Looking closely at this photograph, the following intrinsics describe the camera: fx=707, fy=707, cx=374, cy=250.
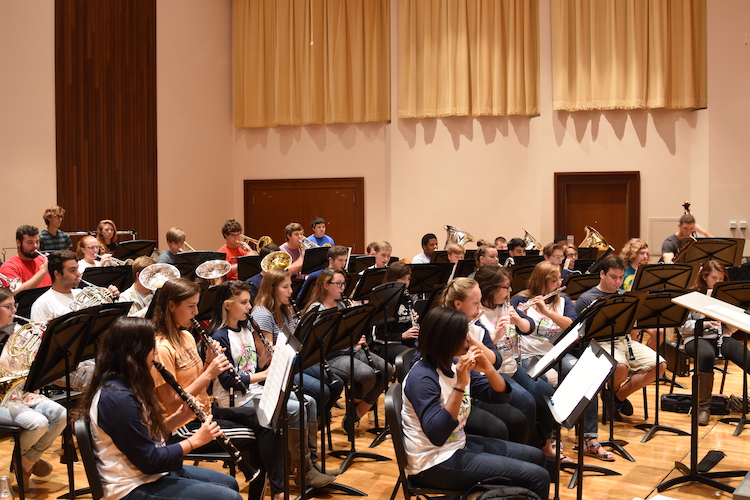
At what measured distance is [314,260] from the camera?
7.48 metres

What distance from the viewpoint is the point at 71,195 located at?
9.68 metres

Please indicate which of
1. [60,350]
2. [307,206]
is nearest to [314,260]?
[60,350]

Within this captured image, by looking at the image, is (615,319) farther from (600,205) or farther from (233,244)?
(600,205)

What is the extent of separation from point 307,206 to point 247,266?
5895 millimetres

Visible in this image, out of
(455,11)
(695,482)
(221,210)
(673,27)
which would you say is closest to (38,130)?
(221,210)

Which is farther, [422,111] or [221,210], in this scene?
[221,210]

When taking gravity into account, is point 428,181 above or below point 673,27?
below

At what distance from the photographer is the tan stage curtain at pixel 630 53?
36.1 ft

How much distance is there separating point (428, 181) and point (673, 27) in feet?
14.8

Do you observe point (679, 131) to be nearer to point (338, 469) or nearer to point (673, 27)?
point (673, 27)

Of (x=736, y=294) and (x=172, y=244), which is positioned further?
(x=172, y=244)

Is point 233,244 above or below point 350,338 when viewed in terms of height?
above

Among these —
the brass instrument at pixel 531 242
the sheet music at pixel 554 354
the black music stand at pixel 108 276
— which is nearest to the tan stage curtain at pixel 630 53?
the brass instrument at pixel 531 242

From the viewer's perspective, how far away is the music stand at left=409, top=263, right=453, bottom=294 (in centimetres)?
651
